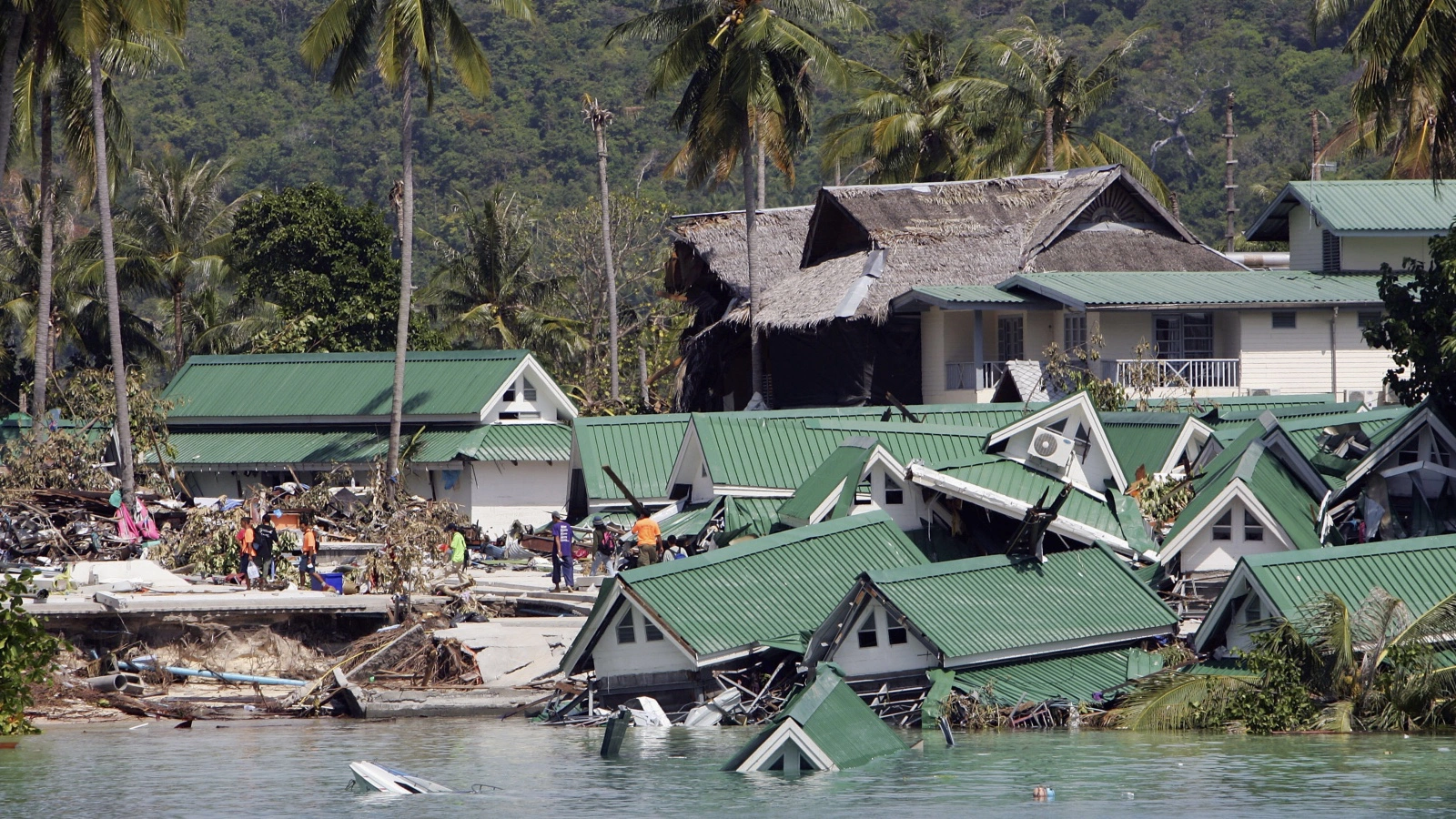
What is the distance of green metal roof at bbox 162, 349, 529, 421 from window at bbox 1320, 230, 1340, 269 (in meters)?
18.5

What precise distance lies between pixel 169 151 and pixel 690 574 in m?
81.0

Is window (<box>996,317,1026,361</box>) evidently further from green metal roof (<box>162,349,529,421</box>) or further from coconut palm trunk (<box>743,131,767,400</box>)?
green metal roof (<box>162,349,529,421</box>)

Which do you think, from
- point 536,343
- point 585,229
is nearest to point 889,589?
point 536,343

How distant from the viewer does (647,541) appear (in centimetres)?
2872

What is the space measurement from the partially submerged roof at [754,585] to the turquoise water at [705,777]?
121 centimetres

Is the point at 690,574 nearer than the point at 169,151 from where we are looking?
Yes

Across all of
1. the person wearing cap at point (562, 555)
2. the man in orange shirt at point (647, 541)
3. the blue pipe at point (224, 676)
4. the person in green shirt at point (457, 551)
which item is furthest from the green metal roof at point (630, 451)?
the blue pipe at point (224, 676)

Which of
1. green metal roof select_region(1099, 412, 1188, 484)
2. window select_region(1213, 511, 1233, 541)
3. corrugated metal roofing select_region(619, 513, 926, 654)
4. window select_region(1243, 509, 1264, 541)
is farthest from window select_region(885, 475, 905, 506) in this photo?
window select_region(1243, 509, 1264, 541)

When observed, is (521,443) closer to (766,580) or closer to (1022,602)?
(766,580)

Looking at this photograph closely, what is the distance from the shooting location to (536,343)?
5762 centimetres

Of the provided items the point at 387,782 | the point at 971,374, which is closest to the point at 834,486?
the point at 387,782

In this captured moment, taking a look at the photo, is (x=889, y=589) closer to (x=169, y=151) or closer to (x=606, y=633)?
(x=606, y=633)

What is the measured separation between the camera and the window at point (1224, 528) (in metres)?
26.8

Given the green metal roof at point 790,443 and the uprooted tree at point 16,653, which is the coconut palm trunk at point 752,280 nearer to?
the green metal roof at point 790,443
